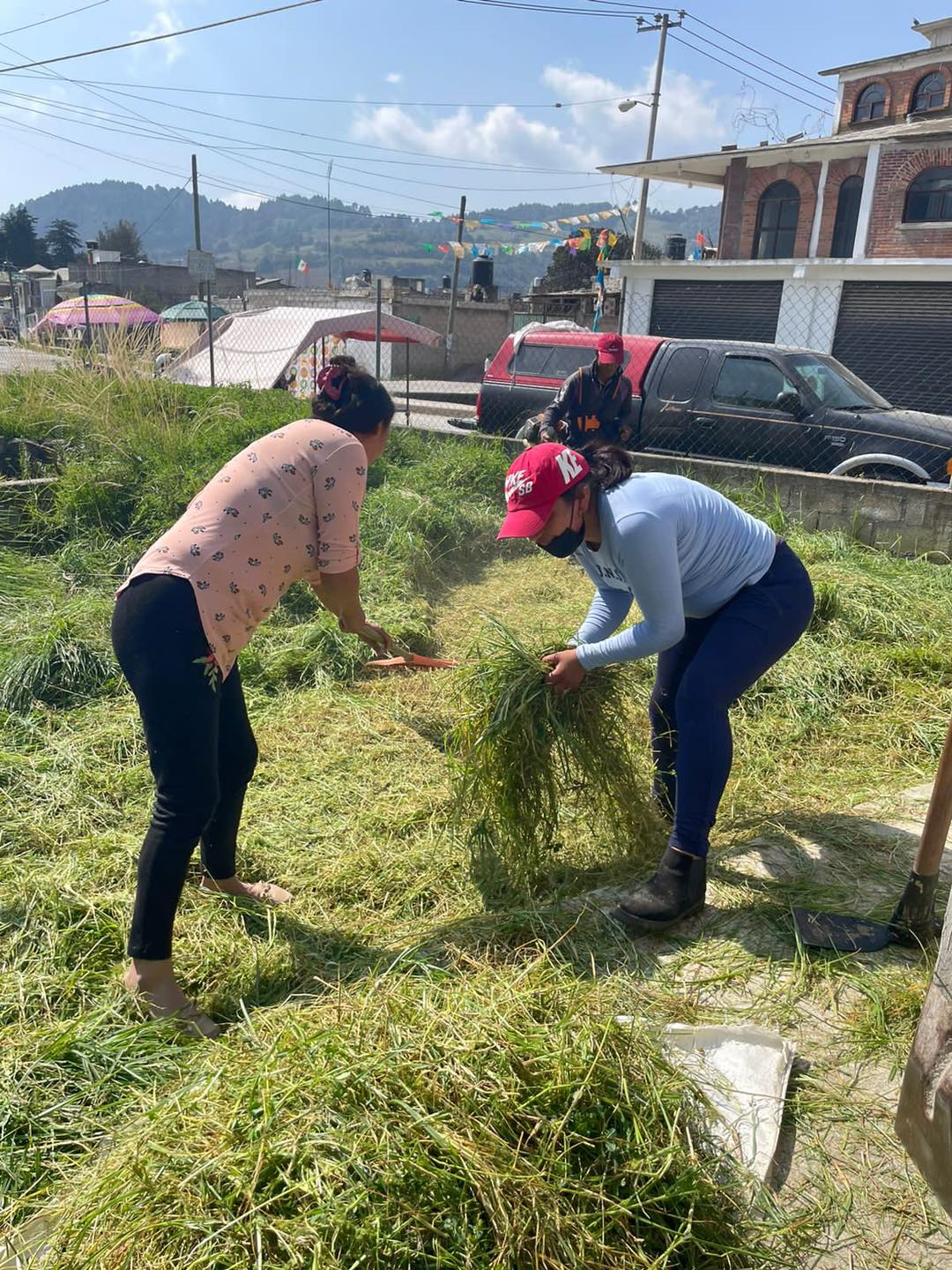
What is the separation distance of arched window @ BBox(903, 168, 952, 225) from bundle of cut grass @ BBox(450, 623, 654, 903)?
81.4 feet

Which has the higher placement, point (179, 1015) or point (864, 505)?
point (864, 505)

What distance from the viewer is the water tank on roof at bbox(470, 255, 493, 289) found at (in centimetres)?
3105

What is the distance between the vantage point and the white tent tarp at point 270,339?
46.2 ft

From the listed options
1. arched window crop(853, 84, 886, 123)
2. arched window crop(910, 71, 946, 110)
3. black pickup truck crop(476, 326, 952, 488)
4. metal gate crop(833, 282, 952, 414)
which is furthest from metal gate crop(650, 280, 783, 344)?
black pickup truck crop(476, 326, 952, 488)

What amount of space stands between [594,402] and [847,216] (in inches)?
924

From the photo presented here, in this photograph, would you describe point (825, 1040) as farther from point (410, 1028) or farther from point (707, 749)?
point (410, 1028)

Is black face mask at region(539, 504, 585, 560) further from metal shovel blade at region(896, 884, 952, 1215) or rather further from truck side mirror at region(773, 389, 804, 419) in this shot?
truck side mirror at region(773, 389, 804, 419)

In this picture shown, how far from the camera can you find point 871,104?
3192cm

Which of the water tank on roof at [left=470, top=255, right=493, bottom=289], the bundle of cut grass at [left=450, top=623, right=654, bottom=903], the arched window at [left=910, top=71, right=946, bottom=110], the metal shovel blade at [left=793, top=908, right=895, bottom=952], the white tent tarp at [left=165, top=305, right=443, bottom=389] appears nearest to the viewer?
the metal shovel blade at [left=793, top=908, right=895, bottom=952]

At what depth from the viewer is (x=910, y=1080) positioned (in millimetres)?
1772

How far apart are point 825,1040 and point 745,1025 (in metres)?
0.20

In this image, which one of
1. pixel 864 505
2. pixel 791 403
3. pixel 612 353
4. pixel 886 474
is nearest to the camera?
pixel 864 505

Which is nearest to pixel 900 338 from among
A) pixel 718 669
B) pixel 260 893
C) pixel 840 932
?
pixel 718 669

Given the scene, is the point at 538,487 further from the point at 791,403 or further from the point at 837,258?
the point at 837,258
